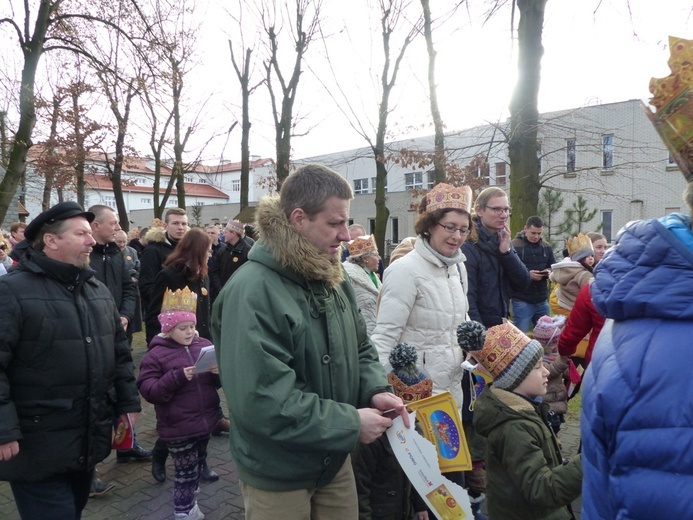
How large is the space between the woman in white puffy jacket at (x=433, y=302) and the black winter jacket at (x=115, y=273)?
130 inches

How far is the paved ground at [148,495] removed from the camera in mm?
3834

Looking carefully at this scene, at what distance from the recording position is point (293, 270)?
2.03m

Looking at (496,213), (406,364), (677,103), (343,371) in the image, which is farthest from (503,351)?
(496,213)

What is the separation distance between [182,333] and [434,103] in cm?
1233

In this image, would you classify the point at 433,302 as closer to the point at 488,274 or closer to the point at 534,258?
the point at 488,274

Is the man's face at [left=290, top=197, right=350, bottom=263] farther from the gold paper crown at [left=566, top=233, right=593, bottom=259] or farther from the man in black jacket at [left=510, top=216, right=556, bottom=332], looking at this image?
the man in black jacket at [left=510, top=216, right=556, bottom=332]

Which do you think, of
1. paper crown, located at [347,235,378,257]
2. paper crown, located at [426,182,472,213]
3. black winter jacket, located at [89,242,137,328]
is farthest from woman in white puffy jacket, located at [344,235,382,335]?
black winter jacket, located at [89,242,137,328]

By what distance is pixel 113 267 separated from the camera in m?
5.46

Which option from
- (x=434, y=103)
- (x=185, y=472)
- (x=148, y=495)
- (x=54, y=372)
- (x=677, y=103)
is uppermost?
(x=434, y=103)

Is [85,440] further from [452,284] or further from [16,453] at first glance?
[452,284]

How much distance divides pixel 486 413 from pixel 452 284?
1.17m

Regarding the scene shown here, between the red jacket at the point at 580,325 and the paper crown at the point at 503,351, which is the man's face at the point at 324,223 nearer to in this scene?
the paper crown at the point at 503,351

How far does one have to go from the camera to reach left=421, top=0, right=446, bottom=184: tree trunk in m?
13.8

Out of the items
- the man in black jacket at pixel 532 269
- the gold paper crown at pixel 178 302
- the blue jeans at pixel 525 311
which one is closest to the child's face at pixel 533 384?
the gold paper crown at pixel 178 302
